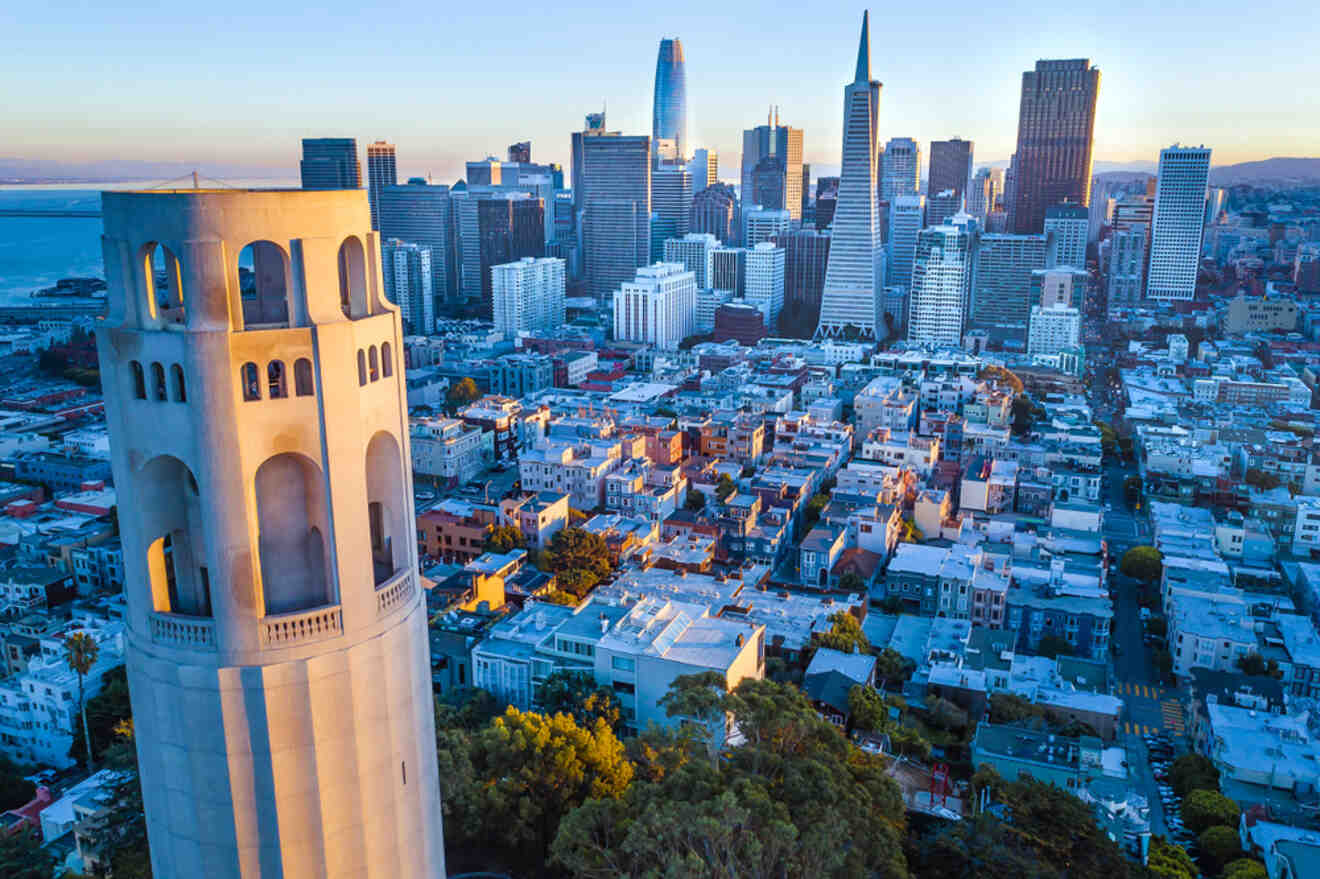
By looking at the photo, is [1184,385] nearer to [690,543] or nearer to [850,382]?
[850,382]

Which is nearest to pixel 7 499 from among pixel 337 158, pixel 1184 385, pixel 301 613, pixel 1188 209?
pixel 301 613

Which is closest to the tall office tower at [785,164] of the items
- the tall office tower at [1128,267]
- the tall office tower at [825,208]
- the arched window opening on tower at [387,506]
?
the tall office tower at [825,208]

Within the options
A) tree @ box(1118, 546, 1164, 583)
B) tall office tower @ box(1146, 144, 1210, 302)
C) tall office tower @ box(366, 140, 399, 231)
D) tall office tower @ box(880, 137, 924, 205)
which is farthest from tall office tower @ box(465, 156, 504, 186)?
tree @ box(1118, 546, 1164, 583)

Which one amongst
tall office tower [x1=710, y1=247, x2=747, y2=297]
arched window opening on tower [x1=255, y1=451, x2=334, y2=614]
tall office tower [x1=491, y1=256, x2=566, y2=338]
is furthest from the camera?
tall office tower [x1=710, y1=247, x2=747, y2=297]

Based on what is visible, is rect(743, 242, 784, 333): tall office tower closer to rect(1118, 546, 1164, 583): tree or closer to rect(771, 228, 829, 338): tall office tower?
rect(771, 228, 829, 338): tall office tower

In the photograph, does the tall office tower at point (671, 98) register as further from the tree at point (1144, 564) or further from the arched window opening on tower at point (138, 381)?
the arched window opening on tower at point (138, 381)
